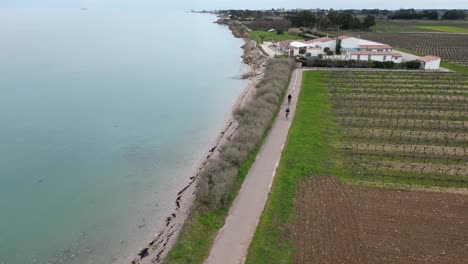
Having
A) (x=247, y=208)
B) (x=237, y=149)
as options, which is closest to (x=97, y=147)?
Result: (x=237, y=149)

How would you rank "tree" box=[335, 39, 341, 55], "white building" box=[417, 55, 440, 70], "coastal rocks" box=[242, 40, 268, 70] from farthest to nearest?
1. "tree" box=[335, 39, 341, 55]
2. "coastal rocks" box=[242, 40, 268, 70]
3. "white building" box=[417, 55, 440, 70]

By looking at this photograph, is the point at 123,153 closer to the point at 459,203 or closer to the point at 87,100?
the point at 87,100

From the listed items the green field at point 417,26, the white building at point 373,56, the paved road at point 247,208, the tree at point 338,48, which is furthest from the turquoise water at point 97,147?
the green field at point 417,26

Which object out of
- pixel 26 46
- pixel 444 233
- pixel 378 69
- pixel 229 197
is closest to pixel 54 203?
pixel 229 197

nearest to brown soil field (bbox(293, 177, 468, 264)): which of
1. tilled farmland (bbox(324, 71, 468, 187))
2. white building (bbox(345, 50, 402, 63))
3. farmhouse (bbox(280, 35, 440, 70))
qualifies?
tilled farmland (bbox(324, 71, 468, 187))

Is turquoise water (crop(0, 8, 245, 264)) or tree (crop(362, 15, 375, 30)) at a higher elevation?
tree (crop(362, 15, 375, 30))

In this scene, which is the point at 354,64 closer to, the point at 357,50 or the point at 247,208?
the point at 357,50

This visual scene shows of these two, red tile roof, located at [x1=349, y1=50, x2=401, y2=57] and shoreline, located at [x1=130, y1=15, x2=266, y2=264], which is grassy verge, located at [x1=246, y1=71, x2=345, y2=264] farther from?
red tile roof, located at [x1=349, y1=50, x2=401, y2=57]
